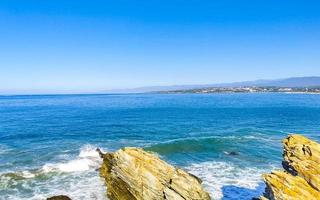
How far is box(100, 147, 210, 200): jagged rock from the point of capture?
2462cm

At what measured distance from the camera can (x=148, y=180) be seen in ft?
82.0

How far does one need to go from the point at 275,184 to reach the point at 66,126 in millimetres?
66580

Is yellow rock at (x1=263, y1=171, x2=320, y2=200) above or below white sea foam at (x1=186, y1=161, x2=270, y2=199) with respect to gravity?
above

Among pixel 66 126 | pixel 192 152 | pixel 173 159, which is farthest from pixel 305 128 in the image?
pixel 66 126

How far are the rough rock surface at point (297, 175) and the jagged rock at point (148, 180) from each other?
5435 mm

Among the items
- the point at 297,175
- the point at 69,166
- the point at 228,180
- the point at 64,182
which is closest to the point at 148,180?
the point at 297,175

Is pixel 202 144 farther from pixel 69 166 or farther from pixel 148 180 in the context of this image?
pixel 148 180

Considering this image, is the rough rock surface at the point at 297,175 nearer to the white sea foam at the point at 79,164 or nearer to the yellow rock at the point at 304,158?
the yellow rock at the point at 304,158

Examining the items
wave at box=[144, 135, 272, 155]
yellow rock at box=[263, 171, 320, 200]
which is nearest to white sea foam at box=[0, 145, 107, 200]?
wave at box=[144, 135, 272, 155]

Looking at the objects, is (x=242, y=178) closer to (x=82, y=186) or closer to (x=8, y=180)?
(x=82, y=186)

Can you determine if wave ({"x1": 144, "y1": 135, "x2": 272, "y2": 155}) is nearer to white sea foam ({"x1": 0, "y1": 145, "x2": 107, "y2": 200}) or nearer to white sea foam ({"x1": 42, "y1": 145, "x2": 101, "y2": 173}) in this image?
white sea foam ({"x1": 42, "y1": 145, "x2": 101, "y2": 173})

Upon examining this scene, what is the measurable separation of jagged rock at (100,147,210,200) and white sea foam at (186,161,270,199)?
8.65 metres

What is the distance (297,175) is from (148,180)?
10372 mm

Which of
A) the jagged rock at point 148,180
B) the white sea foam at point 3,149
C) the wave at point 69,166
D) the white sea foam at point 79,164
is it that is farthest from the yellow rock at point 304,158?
the white sea foam at point 3,149
